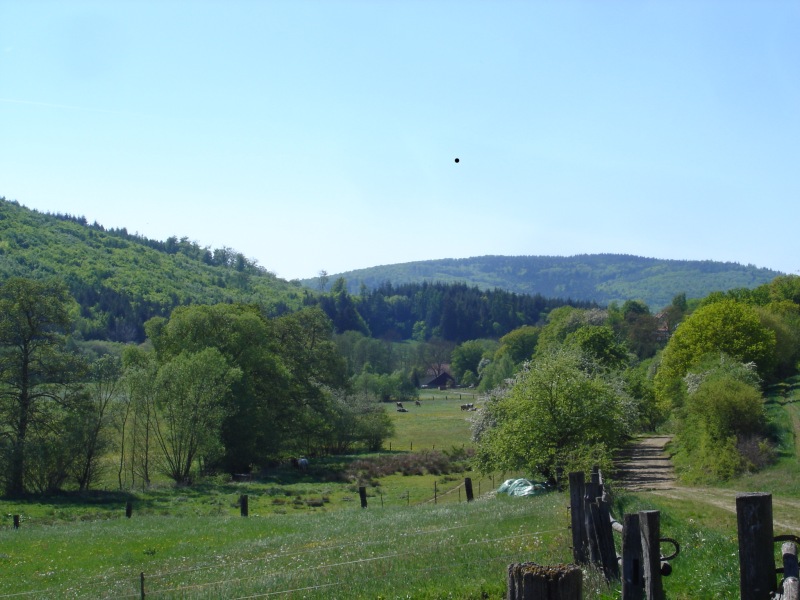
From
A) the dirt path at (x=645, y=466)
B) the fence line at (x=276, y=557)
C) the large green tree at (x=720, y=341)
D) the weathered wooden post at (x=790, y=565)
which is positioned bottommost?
the dirt path at (x=645, y=466)

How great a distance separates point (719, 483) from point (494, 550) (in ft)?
92.6

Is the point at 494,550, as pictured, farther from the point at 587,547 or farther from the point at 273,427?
the point at 273,427

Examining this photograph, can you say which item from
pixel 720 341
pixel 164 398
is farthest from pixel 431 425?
pixel 164 398

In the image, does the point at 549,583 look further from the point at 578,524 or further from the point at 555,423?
the point at 555,423

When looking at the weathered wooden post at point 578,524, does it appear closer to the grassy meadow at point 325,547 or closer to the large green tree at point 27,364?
the grassy meadow at point 325,547

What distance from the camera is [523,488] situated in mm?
31812

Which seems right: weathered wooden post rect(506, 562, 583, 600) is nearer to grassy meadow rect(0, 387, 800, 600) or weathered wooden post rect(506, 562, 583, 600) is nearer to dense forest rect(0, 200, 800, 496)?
grassy meadow rect(0, 387, 800, 600)

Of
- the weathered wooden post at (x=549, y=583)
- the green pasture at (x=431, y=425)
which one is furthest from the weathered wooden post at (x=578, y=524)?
the green pasture at (x=431, y=425)

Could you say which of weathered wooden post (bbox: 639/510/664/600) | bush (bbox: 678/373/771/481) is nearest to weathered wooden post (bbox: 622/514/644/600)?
weathered wooden post (bbox: 639/510/664/600)

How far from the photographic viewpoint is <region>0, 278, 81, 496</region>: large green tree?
148 feet

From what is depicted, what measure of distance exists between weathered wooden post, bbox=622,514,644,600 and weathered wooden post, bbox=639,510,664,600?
0.35 meters

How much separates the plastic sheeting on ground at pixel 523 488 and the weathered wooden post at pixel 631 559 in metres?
21.6

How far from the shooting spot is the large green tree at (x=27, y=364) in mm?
45219

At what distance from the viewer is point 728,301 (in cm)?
6650
